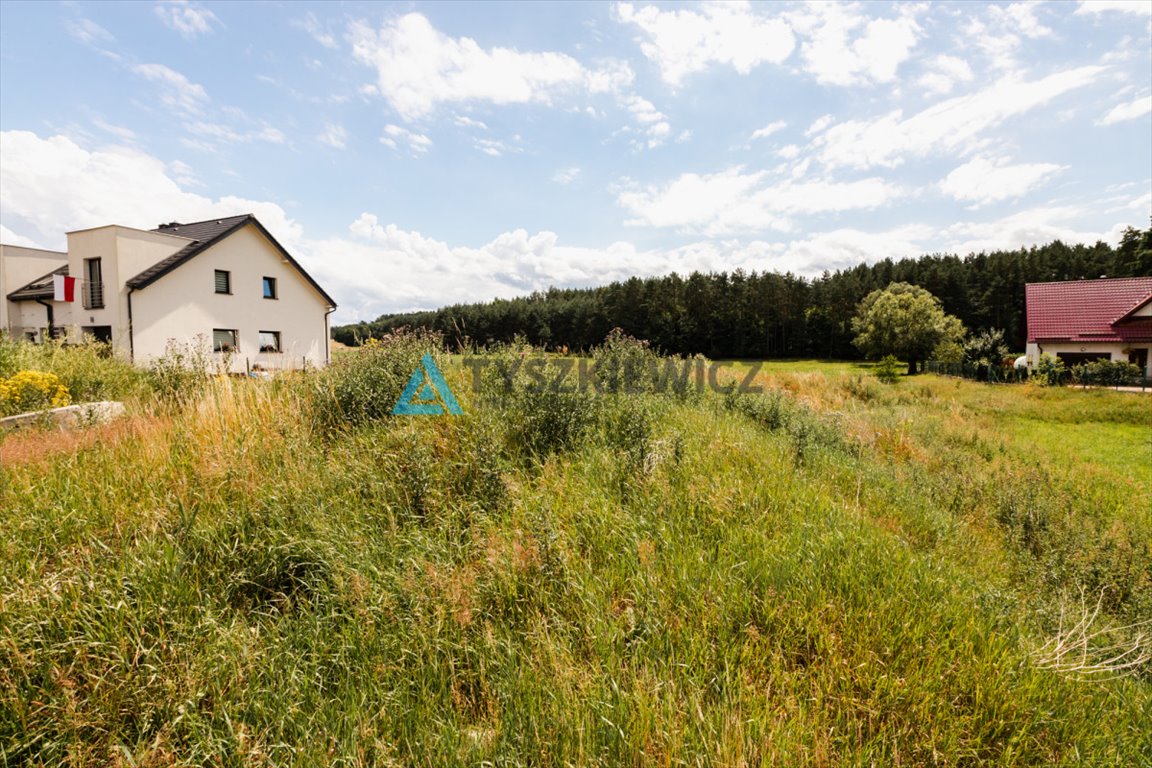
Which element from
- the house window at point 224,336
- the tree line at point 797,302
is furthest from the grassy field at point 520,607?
the tree line at point 797,302

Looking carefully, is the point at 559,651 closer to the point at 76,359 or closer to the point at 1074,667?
the point at 1074,667

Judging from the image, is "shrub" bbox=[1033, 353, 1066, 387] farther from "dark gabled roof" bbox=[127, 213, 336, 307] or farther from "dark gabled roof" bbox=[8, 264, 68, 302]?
"dark gabled roof" bbox=[8, 264, 68, 302]

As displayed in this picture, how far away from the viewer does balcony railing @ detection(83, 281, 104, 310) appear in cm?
1923

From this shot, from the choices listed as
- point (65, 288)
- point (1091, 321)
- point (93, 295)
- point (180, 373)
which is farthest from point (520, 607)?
point (1091, 321)

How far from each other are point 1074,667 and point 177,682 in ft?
14.9

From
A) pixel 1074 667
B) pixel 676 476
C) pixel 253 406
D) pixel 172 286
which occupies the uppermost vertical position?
pixel 172 286

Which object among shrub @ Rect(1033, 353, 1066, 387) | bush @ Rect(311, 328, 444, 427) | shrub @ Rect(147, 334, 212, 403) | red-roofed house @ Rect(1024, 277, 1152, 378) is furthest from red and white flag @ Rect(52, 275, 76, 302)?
red-roofed house @ Rect(1024, 277, 1152, 378)

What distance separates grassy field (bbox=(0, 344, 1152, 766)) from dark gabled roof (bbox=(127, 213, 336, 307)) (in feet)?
64.6

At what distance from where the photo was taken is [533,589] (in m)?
2.79

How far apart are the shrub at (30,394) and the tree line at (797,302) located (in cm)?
4045

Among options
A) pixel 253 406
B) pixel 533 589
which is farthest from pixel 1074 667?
pixel 253 406

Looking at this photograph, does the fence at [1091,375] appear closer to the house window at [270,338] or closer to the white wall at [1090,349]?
the white wall at [1090,349]

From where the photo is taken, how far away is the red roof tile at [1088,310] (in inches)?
1070

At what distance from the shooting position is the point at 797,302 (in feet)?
173
